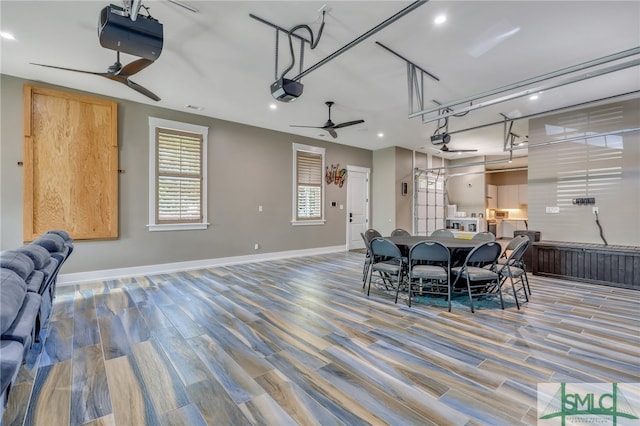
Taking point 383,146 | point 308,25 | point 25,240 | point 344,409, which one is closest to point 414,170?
point 383,146

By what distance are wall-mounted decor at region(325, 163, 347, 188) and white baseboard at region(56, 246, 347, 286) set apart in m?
2.07

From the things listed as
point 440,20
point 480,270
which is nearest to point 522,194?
point 480,270

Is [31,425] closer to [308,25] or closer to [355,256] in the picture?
[308,25]

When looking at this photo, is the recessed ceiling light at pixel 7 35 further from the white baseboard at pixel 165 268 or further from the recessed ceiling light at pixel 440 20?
the recessed ceiling light at pixel 440 20

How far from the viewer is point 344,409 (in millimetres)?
1763

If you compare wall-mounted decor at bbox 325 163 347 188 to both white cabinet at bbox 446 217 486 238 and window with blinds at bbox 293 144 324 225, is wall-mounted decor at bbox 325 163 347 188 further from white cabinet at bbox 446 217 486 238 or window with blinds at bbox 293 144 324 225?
white cabinet at bbox 446 217 486 238

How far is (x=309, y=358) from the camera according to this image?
2354mm

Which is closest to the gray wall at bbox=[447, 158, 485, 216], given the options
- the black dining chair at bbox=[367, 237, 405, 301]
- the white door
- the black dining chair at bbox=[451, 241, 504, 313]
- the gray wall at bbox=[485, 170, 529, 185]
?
the gray wall at bbox=[485, 170, 529, 185]

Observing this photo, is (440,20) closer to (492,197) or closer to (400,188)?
(400,188)

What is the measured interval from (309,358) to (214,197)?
179 inches

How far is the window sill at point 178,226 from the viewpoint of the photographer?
532 centimetres

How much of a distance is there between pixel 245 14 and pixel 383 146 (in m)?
6.44

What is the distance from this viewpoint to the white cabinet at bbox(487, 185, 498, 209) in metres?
10.8

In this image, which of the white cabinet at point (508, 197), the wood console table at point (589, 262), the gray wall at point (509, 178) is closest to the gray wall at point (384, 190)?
the wood console table at point (589, 262)
